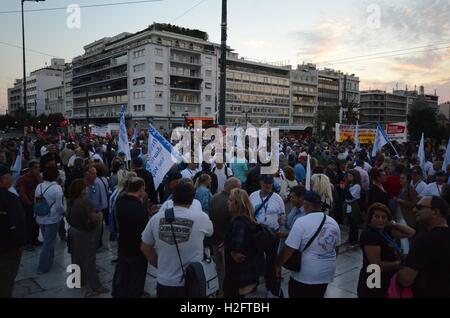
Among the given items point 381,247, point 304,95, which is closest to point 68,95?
point 304,95

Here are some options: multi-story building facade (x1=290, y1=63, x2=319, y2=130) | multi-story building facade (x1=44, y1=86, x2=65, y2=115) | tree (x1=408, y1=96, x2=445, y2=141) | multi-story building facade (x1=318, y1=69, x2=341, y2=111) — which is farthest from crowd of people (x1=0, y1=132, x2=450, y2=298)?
multi-story building facade (x1=44, y1=86, x2=65, y2=115)

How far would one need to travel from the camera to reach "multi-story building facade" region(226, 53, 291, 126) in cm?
8150

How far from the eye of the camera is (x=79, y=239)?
5.19 meters

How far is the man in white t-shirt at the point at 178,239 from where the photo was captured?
3504 mm

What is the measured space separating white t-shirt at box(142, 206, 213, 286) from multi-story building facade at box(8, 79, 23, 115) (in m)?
157

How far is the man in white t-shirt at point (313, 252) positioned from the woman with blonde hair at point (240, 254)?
33 cm

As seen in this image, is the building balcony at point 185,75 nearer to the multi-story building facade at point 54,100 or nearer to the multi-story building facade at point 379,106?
the multi-story building facade at point 54,100

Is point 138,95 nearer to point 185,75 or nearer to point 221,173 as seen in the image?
point 185,75

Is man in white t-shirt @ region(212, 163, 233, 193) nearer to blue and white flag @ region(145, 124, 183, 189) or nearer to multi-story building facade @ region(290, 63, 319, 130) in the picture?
blue and white flag @ region(145, 124, 183, 189)

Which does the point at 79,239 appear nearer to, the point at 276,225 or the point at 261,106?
the point at 276,225

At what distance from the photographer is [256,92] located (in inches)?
3413

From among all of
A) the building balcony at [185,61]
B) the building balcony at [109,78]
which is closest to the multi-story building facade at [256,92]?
the building balcony at [185,61]
